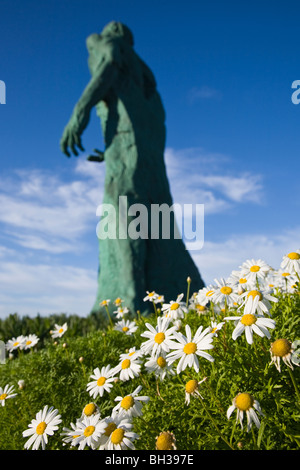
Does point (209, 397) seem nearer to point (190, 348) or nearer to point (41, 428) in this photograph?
point (190, 348)

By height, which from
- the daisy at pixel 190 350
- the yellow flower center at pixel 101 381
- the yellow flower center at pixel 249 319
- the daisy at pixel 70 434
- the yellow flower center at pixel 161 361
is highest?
the yellow flower center at pixel 249 319

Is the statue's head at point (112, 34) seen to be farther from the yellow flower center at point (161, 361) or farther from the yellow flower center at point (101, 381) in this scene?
the yellow flower center at point (161, 361)

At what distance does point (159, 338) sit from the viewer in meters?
2.10

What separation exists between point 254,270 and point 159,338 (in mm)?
921

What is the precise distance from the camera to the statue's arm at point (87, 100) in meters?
8.37

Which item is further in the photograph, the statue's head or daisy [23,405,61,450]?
the statue's head

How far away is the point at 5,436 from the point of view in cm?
298

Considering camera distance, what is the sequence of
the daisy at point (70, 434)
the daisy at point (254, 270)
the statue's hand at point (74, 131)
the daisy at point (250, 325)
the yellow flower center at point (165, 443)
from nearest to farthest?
the yellow flower center at point (165, 443)
the daisy at point (250, 325)
the daisy at point (70, 434)
the daisy at point (254, 270)
the statue's hand at point (74, 131)

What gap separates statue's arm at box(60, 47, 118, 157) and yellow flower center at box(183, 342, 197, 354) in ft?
23.6

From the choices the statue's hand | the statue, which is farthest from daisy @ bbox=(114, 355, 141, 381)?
the statue's hand

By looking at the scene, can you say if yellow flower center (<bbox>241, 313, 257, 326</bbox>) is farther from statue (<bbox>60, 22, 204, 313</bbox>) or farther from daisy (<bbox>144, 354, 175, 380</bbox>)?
statue (<bbox>60, 22, 204, 313</bbox>)

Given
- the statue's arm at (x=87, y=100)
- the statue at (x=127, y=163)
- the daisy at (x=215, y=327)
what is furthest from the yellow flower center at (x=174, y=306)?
the statue's arm at (x=87, y=100)

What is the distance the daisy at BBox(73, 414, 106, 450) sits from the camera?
1.74 metres

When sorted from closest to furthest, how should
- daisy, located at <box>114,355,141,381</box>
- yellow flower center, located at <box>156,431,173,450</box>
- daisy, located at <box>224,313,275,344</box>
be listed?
yellow flower center, located at <box>156,431,173,450</box>, daisy, located at <box>224,313,275,344</box>, daisy, located at <box>114,355,141,381</box>
